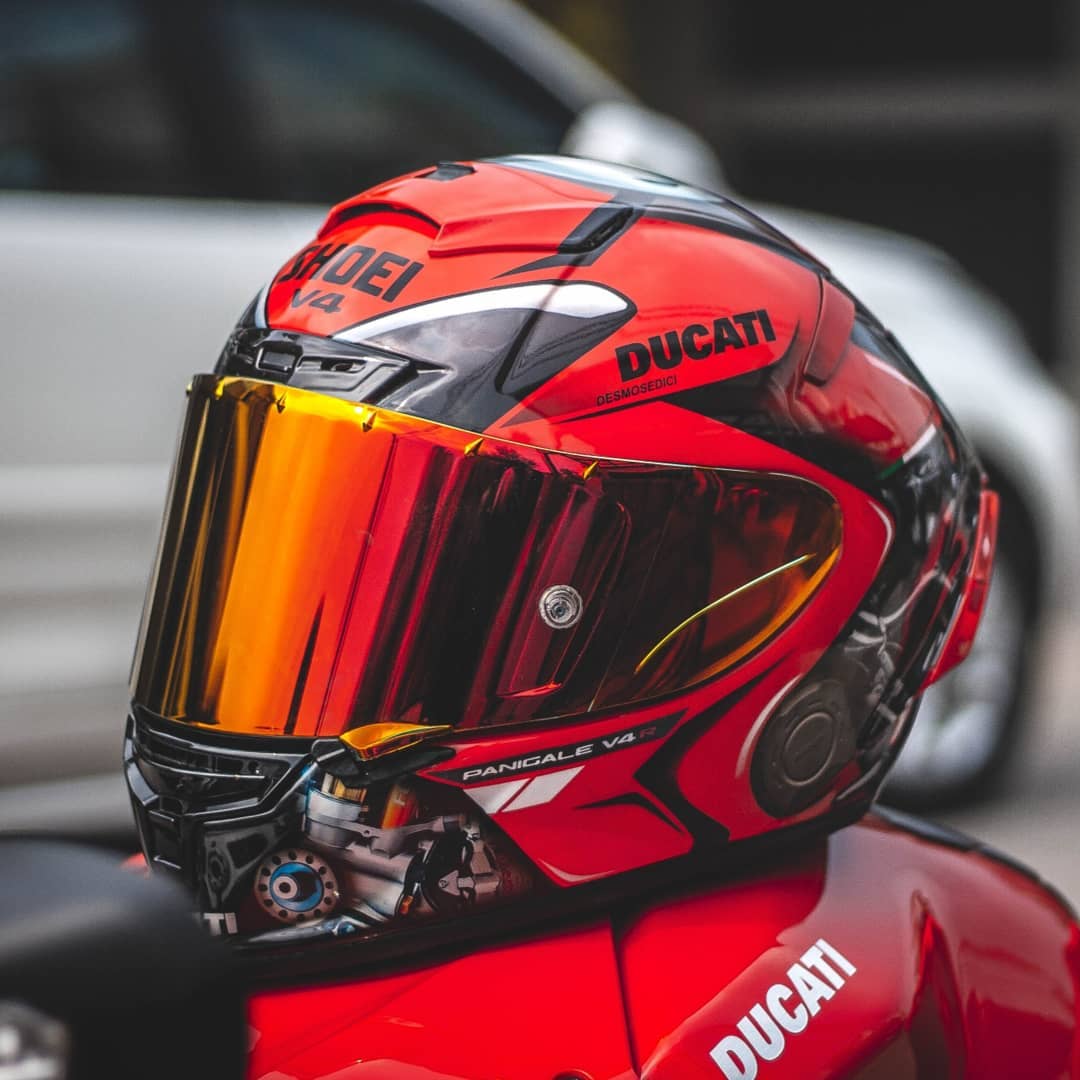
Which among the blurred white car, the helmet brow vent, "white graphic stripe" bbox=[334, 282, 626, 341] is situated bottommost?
the blurred white car

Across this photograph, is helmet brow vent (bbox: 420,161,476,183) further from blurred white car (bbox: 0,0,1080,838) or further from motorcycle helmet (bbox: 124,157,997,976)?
blurred white car (bbox: 0,0,1080,838)

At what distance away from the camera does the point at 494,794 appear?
1152mm

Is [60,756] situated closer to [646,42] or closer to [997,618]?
[997,618]

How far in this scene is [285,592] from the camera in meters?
1.17

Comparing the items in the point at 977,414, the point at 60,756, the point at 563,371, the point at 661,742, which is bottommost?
the point at 60,756

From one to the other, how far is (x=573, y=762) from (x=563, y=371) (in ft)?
0.95

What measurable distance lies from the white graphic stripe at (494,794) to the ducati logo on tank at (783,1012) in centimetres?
23

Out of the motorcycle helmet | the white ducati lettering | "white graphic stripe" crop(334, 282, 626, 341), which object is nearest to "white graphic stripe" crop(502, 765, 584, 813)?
the motorcycle helmet

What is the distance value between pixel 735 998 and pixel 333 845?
31cm

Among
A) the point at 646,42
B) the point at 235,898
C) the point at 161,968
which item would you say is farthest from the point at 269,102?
the point at 646,42

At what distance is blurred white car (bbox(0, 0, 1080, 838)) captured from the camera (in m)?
3.05

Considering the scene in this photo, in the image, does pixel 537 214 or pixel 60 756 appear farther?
pixel 60 756

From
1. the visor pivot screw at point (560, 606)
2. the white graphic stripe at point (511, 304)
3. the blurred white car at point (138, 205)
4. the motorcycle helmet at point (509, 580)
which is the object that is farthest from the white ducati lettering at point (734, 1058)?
the blurred white car at point (138, 205)

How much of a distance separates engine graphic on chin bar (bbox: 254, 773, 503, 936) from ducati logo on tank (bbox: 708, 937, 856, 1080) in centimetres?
21
